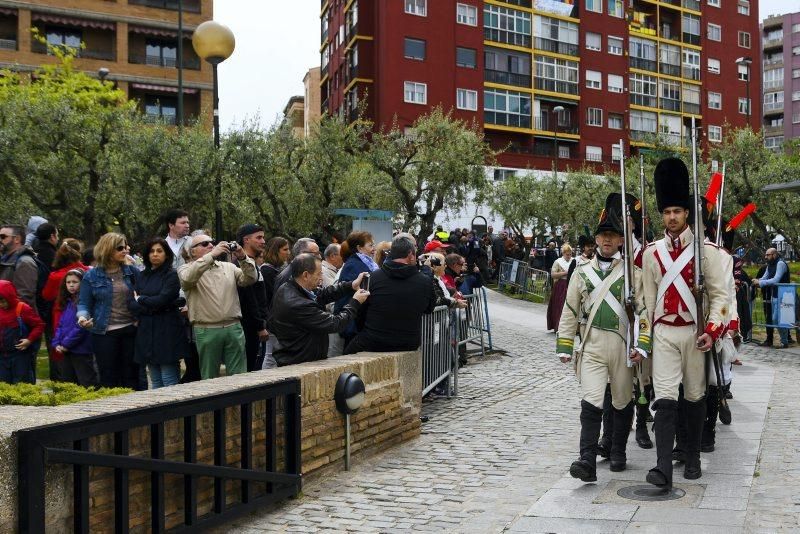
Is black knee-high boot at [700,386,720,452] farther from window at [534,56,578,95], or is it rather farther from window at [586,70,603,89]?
window at [586,70,603,89]

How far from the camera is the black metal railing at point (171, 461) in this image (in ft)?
13.3

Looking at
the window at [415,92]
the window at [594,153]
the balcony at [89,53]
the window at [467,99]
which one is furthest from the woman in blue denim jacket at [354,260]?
the window at [594,153]

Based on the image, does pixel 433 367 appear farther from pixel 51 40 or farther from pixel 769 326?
pixel 51 40

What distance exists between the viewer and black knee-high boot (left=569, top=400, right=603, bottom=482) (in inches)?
258

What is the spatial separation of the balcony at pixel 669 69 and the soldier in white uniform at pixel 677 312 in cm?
6594

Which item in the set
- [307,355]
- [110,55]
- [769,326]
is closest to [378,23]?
[110,55]

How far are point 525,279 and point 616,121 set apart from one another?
39420 mm

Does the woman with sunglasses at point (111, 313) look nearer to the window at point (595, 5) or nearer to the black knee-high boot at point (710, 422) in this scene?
the black knee-high boot at point (710, 422)

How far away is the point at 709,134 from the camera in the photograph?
232 ft

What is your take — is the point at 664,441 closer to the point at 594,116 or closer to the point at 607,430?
the point at 607,430

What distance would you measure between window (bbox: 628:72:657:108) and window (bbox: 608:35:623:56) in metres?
2.16

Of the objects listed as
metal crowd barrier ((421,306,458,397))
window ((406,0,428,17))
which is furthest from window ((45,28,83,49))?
metal crowd barrier ((421,306,458,397))

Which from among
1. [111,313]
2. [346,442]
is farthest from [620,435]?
[111,313]

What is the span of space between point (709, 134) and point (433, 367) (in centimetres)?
6564
